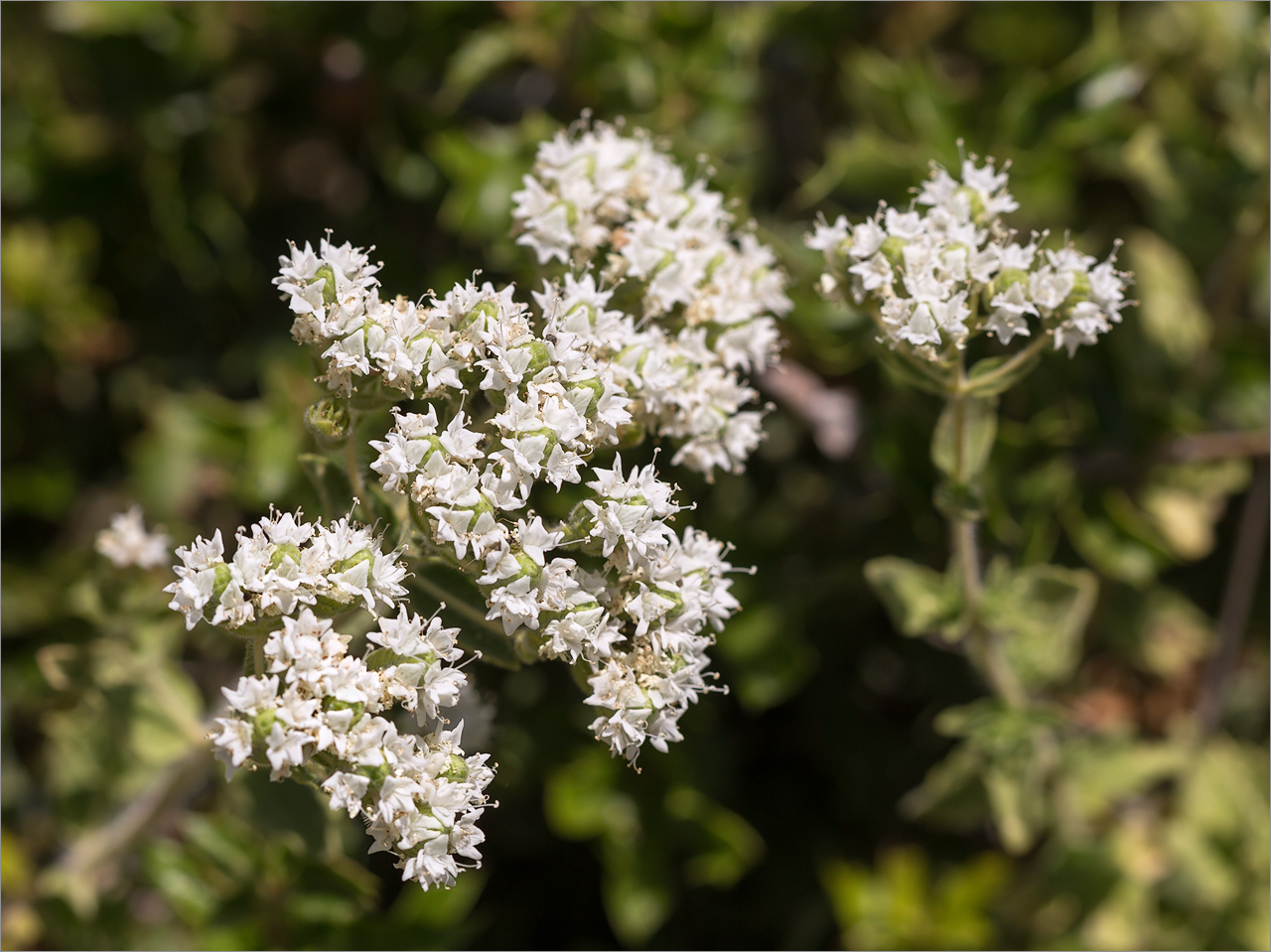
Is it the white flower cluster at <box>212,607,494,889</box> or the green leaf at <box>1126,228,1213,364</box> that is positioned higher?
the green leaf at <box>1126,228,1213,364</box>

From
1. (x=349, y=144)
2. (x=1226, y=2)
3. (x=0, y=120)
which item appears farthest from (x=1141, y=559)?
(x=0, y=120)

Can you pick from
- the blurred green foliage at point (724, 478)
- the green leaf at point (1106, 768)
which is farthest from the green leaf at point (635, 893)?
the green leaf at point (1106, 768)

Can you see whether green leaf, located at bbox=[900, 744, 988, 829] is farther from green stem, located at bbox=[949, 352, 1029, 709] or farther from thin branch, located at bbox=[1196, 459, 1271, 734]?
thin branch, located at bbox=[1196, 459, 1271, 734]

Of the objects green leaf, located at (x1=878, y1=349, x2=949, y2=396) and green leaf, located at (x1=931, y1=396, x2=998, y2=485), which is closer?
green leaf, located at (x1=878, y1=349, x2=949, y2=396)

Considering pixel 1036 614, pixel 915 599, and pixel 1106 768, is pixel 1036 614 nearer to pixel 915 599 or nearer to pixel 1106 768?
pixel 915 599

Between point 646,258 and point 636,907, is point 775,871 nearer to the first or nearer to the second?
point 636,907

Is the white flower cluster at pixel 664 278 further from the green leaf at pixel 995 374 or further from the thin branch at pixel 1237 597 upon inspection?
the thin branch at pixel 1237 597

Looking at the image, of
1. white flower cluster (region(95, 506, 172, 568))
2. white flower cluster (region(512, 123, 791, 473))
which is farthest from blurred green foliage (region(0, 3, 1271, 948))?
white flower cluster (region(512, 123, 791, 473))
